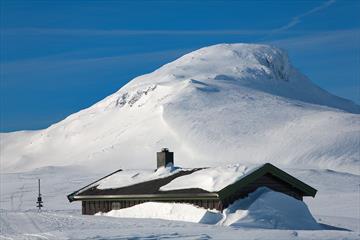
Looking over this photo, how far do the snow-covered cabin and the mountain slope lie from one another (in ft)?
261

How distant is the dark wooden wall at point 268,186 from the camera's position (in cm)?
2549

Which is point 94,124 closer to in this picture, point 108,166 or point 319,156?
point 108,166

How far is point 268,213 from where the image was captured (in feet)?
81.5

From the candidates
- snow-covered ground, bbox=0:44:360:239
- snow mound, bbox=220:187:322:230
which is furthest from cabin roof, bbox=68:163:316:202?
snow-covered ground, bbox=0:44:360:239

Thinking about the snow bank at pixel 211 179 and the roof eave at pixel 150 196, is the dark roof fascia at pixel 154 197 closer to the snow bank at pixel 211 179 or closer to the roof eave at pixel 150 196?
the roof eave at pixel 150 196

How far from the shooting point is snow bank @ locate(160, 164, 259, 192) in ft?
82.6

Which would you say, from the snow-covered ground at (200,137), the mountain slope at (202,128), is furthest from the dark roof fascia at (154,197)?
the mountain slope at (202,128)

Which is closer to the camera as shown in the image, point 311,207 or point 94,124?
point 311,207

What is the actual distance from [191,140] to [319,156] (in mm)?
23509

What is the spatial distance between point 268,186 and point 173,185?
10.4 ft

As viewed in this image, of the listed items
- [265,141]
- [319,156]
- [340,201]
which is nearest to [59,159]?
[265,141]

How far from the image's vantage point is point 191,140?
128625 mm

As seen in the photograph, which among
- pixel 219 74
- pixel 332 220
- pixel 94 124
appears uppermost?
pixel 219 74

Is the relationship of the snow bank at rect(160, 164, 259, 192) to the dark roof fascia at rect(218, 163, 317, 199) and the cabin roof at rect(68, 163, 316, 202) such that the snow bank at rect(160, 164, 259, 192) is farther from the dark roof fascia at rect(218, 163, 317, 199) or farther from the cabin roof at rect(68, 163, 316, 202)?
the dark roof fascia at rect(218, 163, 317, 199)
